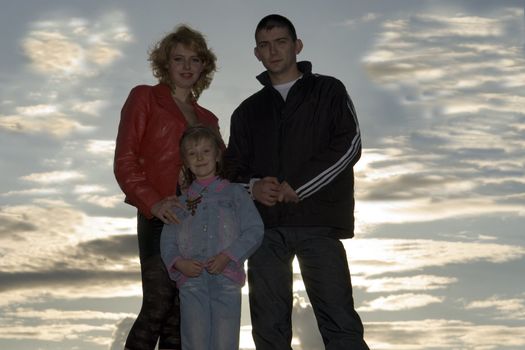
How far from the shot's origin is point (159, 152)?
25.4ft

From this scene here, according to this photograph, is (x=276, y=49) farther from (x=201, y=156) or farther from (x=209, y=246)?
(x=209, y=246)

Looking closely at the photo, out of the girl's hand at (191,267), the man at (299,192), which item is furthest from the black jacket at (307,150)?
the girl's hand at (191,267)

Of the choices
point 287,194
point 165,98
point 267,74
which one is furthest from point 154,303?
point 267,74

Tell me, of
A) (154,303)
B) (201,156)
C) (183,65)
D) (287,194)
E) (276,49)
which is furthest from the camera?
(183,65)

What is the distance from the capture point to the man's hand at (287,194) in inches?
290

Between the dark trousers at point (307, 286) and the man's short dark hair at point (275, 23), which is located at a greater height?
the man's short dark hair at point (275, 23)

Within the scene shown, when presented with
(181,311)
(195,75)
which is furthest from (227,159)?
(181,311)

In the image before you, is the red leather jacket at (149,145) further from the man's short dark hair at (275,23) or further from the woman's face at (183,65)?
the man's short dark hair at (275,23)

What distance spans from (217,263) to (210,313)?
0.40m

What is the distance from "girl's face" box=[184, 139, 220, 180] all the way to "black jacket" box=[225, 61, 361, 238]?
1.10 feet

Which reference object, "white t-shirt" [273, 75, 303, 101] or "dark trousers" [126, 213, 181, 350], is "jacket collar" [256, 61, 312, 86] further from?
"dark trousers" [126, 213, 181, 350]

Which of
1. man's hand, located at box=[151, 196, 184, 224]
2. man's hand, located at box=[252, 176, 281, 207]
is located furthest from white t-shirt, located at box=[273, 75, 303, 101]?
man's hand, located at box=[151, 196, 184, 224]

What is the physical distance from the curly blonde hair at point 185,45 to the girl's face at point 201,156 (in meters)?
1.09

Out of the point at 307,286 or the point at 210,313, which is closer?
the point at 210,313
